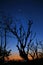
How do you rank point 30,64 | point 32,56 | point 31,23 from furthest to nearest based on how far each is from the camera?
point 32,56 → point 30,64 → point 31,23

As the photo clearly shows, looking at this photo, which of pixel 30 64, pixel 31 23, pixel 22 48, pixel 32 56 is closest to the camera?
pixel 22 48

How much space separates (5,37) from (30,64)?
Result: 6.96m

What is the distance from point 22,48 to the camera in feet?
97.2

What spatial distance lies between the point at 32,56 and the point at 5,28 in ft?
79.5

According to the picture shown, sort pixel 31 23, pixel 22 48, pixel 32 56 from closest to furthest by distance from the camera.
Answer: pixel 22 48
pixel 31 23
pixel 32 56

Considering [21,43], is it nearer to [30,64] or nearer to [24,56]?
[24,56]

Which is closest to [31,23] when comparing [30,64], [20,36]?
[20,36]

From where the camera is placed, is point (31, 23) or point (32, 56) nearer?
point (31, 23)

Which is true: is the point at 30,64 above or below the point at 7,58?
above

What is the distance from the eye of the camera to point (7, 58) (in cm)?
5344

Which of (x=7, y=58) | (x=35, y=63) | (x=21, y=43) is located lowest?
(x=7, y=58)

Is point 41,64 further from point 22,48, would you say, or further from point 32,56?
point 32,56

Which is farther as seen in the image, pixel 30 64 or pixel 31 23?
pixel 30 64

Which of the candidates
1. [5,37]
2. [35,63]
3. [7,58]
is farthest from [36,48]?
[5,37]
